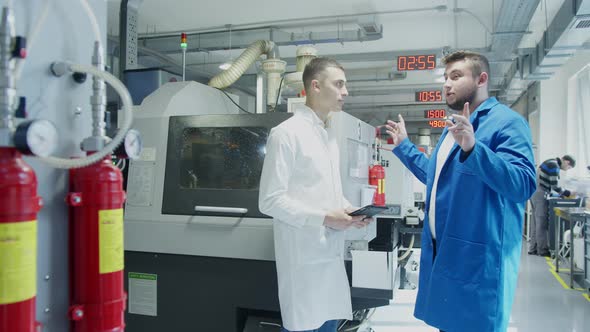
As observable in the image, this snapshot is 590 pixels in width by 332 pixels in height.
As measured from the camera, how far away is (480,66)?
1.90 metres

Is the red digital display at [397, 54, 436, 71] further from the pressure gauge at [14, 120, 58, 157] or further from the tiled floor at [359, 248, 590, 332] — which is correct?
the pressure gauge at [14, 120, 58, 157]

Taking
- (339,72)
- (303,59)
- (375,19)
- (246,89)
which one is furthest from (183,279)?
(246,89)

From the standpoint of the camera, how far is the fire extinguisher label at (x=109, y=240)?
1031mm

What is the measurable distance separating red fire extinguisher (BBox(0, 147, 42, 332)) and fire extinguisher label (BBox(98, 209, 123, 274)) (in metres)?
0.16

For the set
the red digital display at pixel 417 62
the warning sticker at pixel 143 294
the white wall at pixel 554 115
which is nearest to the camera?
the warning sticker at pixel 143 294

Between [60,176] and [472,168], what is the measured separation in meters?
1.29

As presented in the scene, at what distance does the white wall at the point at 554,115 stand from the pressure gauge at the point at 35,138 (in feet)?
30.7

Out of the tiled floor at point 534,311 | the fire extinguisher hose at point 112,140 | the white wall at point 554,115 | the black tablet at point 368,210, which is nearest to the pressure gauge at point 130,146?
the fire extinguisher hose at point 112,140

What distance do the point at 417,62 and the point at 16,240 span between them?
601 centimetres

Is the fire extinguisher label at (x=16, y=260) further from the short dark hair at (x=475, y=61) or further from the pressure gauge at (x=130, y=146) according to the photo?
the short dark hair at (x=475, y=61)

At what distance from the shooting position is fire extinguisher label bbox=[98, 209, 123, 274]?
3.38ft

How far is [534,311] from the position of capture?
4.47 m

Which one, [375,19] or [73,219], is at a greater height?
[375,19]

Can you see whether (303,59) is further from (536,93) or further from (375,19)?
(536,93)
